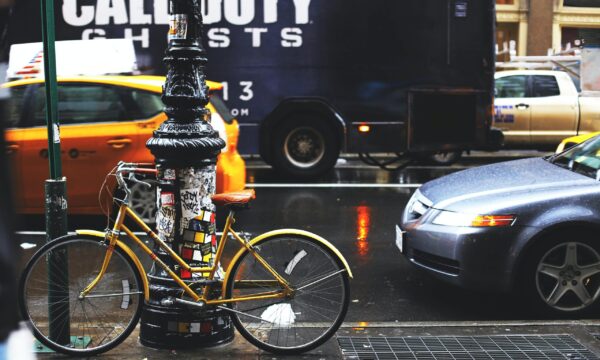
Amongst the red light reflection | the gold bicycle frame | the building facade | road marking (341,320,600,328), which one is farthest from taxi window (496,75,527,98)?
the gold bicycle frame

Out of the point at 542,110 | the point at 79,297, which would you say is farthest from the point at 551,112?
the point at 79,297

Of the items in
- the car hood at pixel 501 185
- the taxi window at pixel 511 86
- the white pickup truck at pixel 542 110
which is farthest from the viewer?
the taxi window at pixel 511 86

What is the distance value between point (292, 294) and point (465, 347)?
3.61 feet

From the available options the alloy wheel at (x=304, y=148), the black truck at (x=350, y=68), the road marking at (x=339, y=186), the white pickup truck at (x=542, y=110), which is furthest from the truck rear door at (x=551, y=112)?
the alloy wheel at (x=304, y=148)

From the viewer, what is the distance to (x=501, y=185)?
600 cm

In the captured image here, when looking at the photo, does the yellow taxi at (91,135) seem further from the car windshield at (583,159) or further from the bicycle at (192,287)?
→ the bicycle at (192,287)

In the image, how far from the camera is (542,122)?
15094 millimetres

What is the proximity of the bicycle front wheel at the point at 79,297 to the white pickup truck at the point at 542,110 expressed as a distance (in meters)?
11.6

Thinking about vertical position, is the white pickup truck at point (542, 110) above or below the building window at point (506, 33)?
below

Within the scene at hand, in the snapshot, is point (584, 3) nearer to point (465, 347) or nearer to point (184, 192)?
point (465, 347)

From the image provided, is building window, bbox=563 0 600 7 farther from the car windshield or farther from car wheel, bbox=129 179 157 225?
car wheel, bbox=129 179 157 225

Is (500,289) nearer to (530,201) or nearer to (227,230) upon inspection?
(530,201)

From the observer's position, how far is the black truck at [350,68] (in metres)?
12.5

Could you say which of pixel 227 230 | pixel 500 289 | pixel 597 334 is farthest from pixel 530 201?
pixel 227 230
